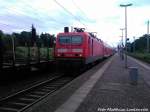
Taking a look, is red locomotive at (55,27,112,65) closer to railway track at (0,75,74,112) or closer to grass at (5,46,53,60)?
grass at (5,46,53,60)

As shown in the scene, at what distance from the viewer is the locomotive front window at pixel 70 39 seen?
24092 mm

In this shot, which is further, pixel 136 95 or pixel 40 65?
pixel 40 65

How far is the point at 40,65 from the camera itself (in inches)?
932

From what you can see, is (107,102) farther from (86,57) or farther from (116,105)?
(86,57)

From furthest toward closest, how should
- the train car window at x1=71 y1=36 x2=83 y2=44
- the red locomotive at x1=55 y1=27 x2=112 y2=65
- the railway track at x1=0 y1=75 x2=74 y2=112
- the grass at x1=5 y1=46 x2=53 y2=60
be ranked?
the train car window at x1=71 y1=36 x2=83 y2=44 < the red locomotive at x1=55 y1=27 x2=112 y2=65 < the grass at x1=5 y1=46 x2=53 y2=60 < the railway track at x1=0 y1=75 x2=74 y2=112

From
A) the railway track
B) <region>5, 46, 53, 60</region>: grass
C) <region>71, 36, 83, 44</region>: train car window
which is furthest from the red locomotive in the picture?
the railway track

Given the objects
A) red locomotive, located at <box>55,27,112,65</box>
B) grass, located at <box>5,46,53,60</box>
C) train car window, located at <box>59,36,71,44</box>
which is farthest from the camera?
train car window, located at <box>59,36,71,44</box>

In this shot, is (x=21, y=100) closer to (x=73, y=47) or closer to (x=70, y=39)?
(x=73, y=47)

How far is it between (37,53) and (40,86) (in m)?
6.85

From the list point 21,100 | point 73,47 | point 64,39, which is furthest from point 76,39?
point 21,100

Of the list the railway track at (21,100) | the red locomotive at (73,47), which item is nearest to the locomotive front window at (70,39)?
the red locomotive at (73,47)

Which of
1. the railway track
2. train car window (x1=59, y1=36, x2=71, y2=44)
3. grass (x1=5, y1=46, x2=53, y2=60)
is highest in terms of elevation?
train car window (x1=59, y1=36, x2=71, y2=44)

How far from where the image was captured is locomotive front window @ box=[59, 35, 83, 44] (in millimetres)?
24092

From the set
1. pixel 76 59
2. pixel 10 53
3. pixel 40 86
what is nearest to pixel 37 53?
pixel 76 59
